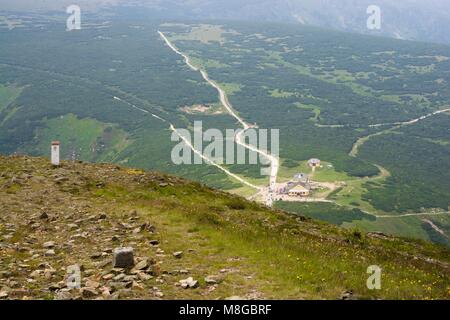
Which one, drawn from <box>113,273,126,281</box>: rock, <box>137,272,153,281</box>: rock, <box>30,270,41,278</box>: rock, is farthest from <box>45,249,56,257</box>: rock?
<box>137,272,153,281</box>: rock

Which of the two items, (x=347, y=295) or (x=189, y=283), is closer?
(x=347, y=295)

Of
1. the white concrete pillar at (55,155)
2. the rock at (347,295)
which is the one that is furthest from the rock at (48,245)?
the white concrete pillar at (55,155)

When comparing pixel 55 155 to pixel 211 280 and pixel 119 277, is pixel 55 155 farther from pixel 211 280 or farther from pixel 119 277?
pixel 211 280

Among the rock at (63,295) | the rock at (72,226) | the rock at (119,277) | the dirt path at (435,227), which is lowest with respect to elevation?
the dirt path at (435,227)

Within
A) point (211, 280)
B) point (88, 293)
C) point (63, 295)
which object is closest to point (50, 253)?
point (63, 295)

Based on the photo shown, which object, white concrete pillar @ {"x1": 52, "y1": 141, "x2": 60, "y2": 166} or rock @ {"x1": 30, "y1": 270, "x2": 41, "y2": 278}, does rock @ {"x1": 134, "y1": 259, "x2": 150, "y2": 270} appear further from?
white concrete pillar @ {"x1": 52, "y1": 141, "x2": 60, "y2": 166}

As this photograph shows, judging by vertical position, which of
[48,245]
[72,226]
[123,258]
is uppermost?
[123,258]

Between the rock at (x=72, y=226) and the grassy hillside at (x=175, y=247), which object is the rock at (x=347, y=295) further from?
the rock at (x=72, y=226)
